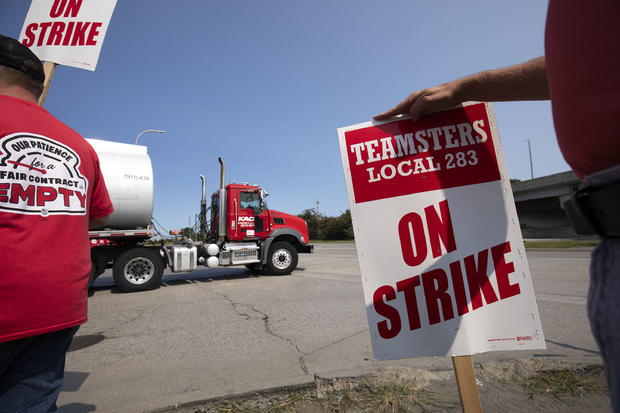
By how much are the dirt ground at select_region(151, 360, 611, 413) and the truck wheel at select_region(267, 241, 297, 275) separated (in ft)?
22.8

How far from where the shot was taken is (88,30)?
1943 mm

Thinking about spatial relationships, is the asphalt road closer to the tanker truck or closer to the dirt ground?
the dirt ground

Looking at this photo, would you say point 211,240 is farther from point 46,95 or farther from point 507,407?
point 507,407

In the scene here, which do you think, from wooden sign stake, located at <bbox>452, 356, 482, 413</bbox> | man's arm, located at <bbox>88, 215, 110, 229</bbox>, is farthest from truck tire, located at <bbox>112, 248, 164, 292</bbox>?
wooden sign stake, located at <bbox>452, 356, 482, 413</bbox>

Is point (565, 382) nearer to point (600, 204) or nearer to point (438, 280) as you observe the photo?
point (438, 280)

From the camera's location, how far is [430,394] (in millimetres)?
2078

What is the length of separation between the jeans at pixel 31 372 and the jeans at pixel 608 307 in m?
1.58

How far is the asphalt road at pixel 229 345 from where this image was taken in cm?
238

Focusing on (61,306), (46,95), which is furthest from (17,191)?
(46,95)

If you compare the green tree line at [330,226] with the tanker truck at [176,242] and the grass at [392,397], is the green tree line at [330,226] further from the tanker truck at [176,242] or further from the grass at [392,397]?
the grass at [392,397]

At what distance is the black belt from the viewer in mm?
517

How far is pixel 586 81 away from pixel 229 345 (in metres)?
3.62

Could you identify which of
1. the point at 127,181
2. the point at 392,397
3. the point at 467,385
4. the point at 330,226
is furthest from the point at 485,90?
the point at 330,226

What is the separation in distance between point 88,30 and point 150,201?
595cm
